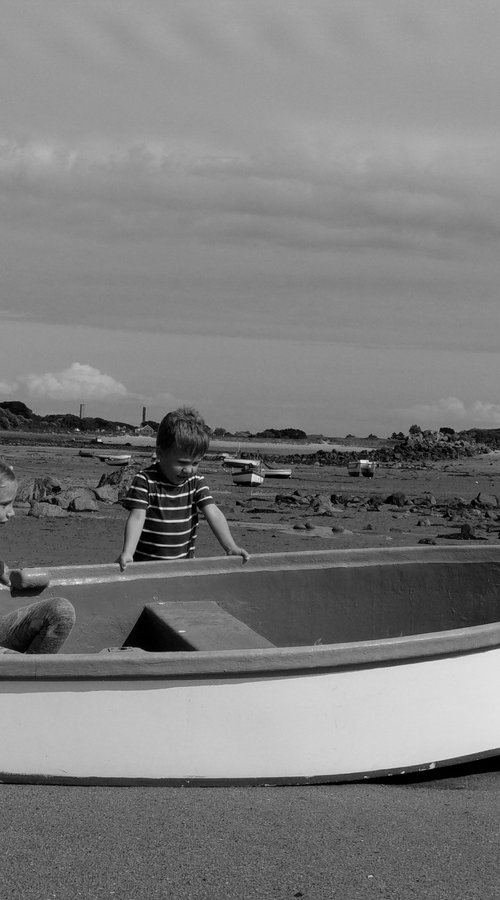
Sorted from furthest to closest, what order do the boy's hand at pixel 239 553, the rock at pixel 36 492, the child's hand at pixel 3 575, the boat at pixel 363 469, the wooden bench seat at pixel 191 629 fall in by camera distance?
the boat at pixel 363 469 → the rock at pixel 36 492 → the boy's hand at pixel 239 553 → the child's hand at pixel 3 575 → the wooden bench seat at pixel 191 629

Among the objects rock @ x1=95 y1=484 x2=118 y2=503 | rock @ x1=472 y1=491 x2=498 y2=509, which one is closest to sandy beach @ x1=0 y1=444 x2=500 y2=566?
rock @ x1=472 y1=491 x2=498 y2=509

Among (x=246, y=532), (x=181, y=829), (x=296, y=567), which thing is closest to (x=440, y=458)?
(x=246, y=532)

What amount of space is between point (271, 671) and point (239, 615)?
2318 millimetres

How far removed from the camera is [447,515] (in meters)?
18.0

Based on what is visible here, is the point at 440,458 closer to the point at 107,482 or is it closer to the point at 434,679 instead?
the point at 107,482

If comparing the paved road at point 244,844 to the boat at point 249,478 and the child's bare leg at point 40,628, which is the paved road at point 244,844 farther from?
the boat at point 249,478

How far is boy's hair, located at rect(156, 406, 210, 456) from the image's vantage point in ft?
20.0

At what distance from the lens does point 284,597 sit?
22.5 feet

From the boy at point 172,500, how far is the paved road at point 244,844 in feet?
6.95

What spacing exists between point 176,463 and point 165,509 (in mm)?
340

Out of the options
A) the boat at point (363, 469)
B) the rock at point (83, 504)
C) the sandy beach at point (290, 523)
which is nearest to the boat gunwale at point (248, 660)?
the sandy beach at point (290, 523)

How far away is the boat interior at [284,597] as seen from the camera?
6082mm

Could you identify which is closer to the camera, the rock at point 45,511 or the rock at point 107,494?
the rock at point 45,511

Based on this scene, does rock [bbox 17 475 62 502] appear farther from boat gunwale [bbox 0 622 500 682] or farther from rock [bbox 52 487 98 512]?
boat gunwale [bbox 0 622 500 682]
